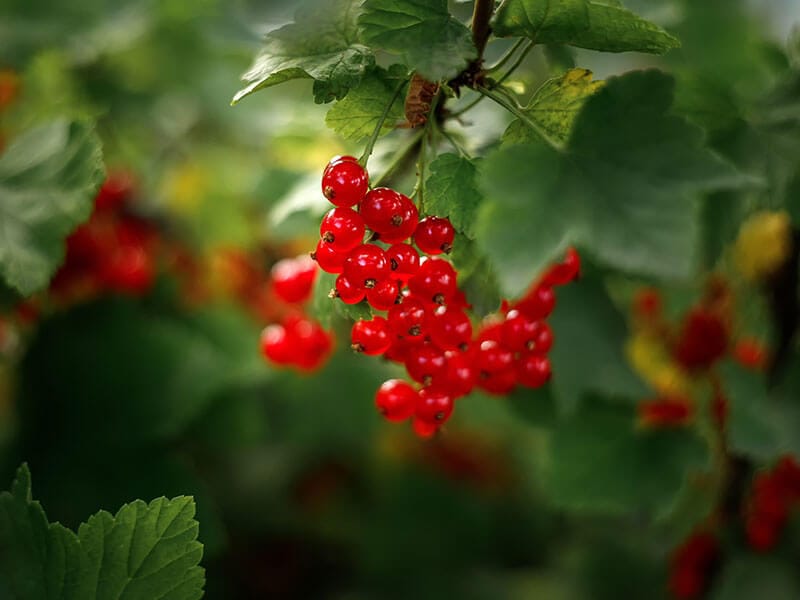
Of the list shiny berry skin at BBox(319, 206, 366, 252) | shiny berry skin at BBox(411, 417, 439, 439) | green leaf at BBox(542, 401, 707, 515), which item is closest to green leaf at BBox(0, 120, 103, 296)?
shiny berry skin at BBox(319, 206, 366, 252)

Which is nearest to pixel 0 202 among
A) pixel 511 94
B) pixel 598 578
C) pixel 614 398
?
pixel 511 94

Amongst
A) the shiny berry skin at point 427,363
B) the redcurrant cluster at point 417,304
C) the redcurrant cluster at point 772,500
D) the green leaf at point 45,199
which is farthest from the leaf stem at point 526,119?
the redcurrant cluster at point 772,500

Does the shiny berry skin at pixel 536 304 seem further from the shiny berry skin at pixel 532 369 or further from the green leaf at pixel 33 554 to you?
the green leaf at pixel 33 554

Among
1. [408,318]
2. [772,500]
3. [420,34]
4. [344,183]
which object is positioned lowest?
[772,500]

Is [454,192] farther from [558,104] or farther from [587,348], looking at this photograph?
[587,348]

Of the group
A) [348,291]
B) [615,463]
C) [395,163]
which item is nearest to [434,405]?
[348,291]

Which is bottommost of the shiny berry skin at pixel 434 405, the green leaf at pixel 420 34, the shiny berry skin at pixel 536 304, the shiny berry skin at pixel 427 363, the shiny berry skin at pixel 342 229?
the shiny berry skin at pixel 434 405
